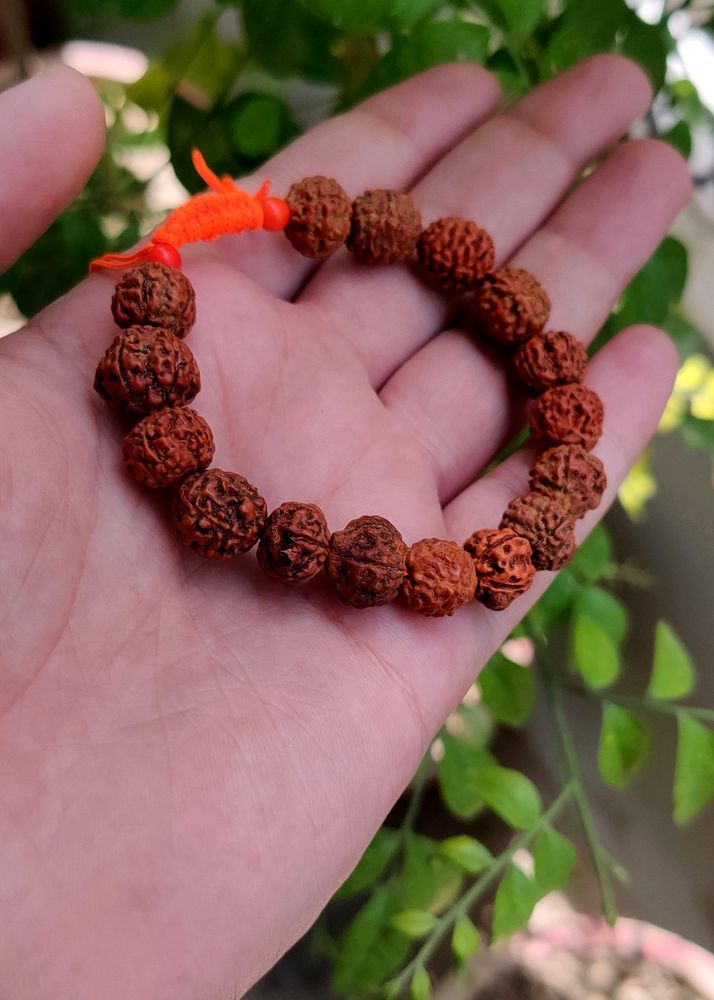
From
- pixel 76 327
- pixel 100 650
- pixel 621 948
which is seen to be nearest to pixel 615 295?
pixel 76 327

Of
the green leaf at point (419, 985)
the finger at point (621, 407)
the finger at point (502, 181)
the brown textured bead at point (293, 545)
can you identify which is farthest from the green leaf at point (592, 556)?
the green leaf at point (419, 985)

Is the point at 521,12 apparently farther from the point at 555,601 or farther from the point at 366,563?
the point at 555,601

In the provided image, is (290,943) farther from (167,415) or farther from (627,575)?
(627,575)

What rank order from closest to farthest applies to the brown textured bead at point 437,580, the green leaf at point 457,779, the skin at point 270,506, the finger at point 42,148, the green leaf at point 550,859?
the skin at point 270,506
the finger at point 42,148
the brown textured bead at point 437,580
the green leaf at point 550,859
the green leaf at point 457,779

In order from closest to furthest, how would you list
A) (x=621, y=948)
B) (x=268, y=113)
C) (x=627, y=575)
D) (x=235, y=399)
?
(x=235, y=399)
(x=268, y=113)
(x=621, y=948)
(x=627, y=575)

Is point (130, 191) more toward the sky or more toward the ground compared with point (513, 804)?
more toward the sky

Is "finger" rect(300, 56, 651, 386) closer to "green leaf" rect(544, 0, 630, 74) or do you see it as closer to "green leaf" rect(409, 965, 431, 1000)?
"green leaf" rect(544, 0, 630, 74)

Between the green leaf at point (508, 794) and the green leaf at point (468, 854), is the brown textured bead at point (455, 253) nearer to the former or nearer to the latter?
the green leaf at point (508, 794)
